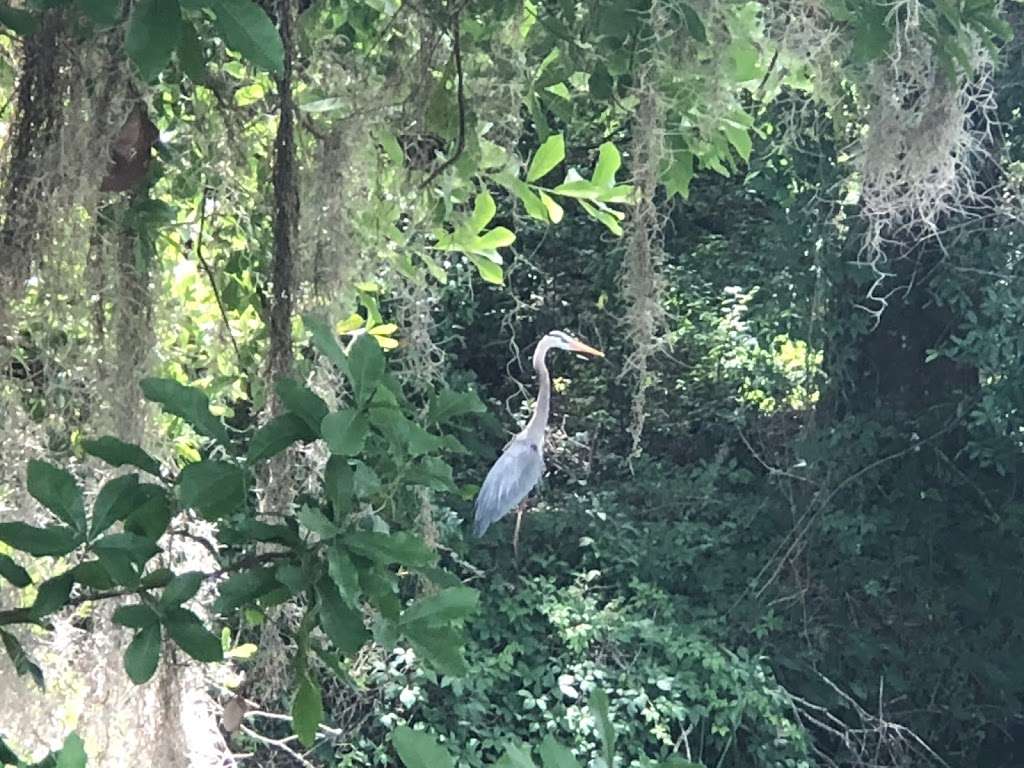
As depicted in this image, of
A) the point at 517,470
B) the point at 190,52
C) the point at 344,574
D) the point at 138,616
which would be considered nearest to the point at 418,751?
the point at 344,574

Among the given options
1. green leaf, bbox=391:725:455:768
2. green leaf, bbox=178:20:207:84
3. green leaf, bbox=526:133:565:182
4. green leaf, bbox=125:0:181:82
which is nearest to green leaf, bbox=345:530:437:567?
green leaf, bbox=391:725:455:768

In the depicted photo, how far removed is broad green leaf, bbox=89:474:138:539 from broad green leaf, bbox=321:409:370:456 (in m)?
0.16

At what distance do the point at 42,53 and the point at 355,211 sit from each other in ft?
1.22

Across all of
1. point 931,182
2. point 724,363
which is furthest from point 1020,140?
point 931,182

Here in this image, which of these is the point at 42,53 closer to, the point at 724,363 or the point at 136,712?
the point at 136,712

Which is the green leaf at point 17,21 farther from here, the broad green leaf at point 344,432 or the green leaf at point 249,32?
the broad green leaf at point 344,432

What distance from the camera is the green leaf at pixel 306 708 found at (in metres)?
0.95

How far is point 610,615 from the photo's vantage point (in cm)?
372

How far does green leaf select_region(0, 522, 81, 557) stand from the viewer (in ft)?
2.72

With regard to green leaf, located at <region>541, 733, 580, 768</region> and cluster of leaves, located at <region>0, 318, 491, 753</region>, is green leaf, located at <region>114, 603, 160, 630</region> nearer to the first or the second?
cluster of leaves, located at <region>0, 318, 491, 753</region>

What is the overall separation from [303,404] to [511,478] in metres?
2.82

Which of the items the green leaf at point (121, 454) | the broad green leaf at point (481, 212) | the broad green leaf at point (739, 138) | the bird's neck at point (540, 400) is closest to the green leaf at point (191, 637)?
the green leaf at point (121, 454)

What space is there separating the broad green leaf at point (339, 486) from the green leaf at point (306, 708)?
0.15 metres

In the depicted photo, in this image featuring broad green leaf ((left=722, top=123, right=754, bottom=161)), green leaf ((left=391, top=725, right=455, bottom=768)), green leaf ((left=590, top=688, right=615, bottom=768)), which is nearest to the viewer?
green leaf ((left=391, top=725, right=455, bottom=768))
